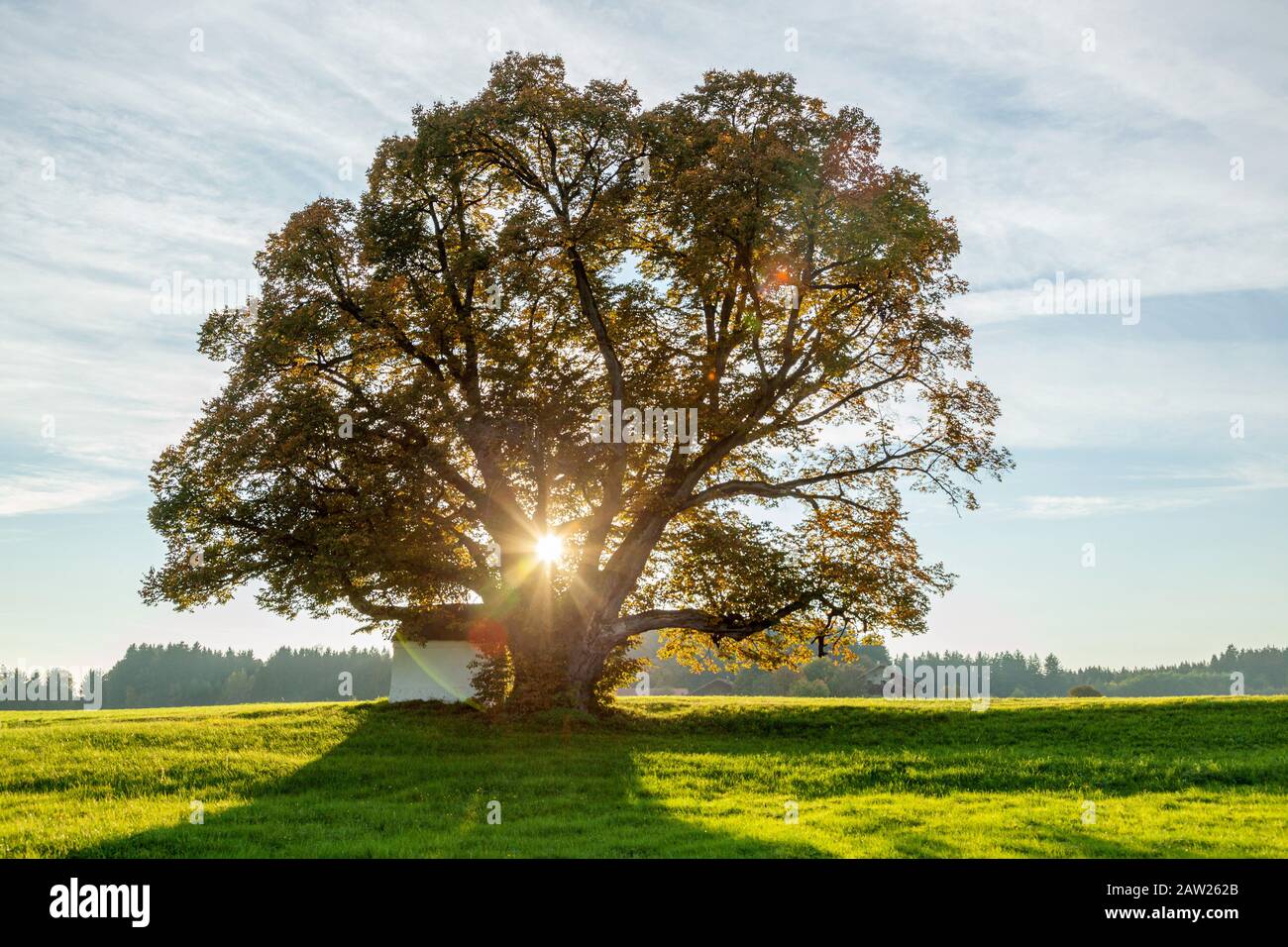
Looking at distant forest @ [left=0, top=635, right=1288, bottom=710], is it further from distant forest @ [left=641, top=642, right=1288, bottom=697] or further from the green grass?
the green grass

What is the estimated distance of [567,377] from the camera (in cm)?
2898

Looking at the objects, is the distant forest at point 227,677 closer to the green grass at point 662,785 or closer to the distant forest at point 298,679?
the distant forest at point 298,679

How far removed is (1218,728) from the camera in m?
26.6

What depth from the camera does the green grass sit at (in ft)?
44.2

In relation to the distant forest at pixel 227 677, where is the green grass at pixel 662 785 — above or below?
above

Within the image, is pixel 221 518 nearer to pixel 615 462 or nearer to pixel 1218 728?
pixel 615 462

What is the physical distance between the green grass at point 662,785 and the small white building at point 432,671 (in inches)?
243

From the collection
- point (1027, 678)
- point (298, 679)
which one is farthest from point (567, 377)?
point (1027, 678)

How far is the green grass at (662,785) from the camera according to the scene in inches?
530

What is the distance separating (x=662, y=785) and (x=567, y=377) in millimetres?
13643

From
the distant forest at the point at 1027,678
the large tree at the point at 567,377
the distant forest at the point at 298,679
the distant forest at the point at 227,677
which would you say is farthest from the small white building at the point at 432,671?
the distant forest at the point at 227,677

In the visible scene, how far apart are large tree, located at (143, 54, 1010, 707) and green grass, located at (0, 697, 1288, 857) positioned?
141 inches

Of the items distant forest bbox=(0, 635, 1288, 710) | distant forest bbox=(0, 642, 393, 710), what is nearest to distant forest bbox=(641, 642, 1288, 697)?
distant forest bbox=(0, 635, 1288, 710)
